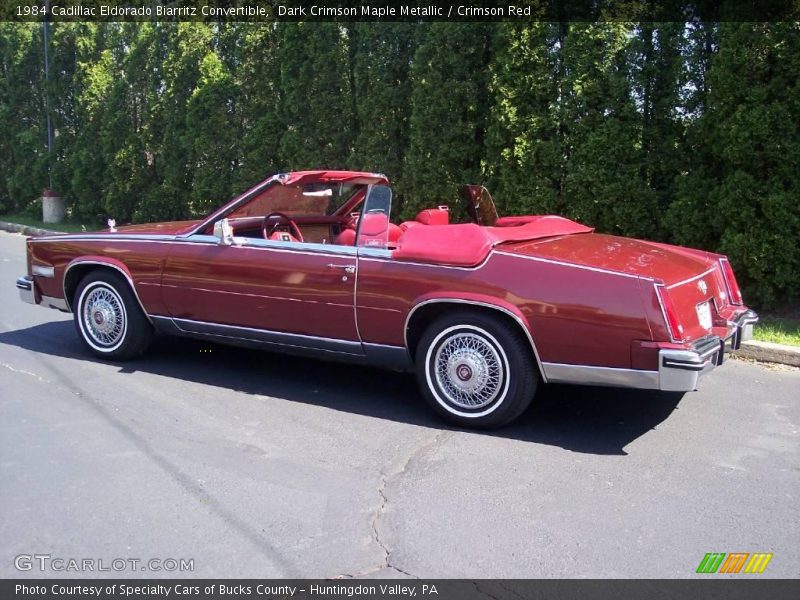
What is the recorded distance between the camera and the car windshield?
234 inches

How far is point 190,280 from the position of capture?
5.84m

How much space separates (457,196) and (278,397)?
16.8 ft

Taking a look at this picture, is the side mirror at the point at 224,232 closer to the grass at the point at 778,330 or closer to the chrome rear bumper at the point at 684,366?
the chrome rear bumper at the point at 684,366

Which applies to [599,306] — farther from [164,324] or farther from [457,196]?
[457,196]

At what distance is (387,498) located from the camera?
397cm

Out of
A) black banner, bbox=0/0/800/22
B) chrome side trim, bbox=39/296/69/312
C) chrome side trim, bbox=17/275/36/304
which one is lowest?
chrome side trim, bbox=39/296/69/312

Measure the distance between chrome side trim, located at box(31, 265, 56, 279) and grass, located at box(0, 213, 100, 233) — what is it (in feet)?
31.7

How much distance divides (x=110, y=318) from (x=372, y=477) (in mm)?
3123

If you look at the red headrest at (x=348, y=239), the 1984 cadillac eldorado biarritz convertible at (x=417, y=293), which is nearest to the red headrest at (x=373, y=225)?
the 1984 cadillac eldorado biarritz convertible at (x=417, y=293)

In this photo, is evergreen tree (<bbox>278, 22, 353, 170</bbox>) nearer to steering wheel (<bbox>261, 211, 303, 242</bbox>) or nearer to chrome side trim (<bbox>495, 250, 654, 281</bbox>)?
A: steering wheel (<bbox>261, 211, 303, 242</bbox>)

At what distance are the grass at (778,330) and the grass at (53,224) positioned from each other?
12.9m

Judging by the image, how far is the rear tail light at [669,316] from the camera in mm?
4297

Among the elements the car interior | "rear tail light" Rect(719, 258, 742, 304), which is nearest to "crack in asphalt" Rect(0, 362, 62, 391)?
the car interior
